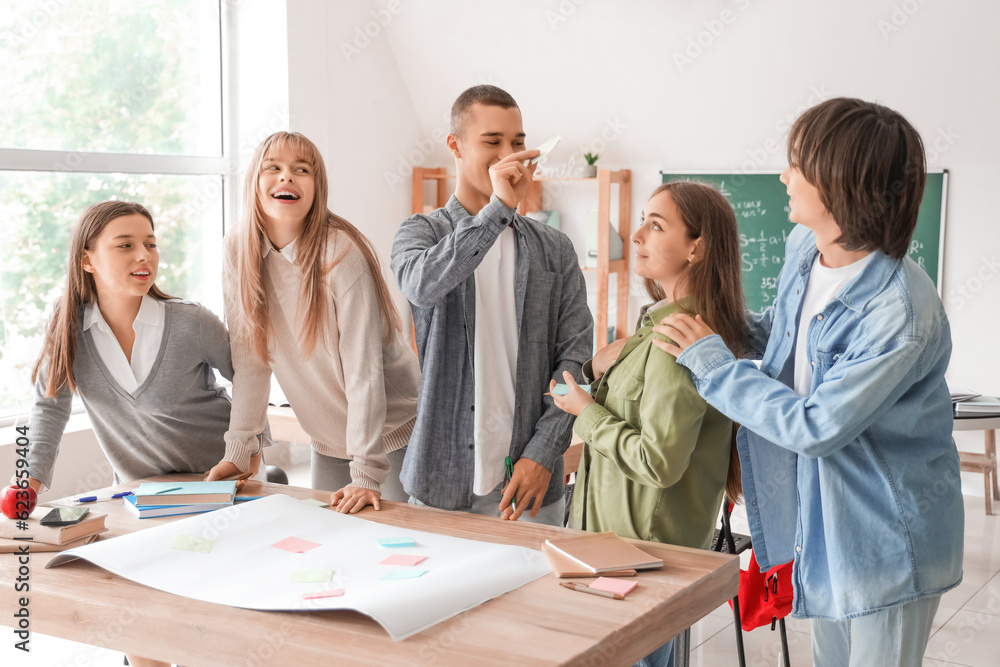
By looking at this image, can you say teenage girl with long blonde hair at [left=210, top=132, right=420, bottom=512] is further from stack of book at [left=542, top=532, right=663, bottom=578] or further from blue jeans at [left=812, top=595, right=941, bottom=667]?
blue jeans at [left=812, top=595, right=941, bottom=667]

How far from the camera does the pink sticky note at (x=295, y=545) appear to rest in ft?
4.57

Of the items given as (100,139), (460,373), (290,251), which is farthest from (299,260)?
(100,139)

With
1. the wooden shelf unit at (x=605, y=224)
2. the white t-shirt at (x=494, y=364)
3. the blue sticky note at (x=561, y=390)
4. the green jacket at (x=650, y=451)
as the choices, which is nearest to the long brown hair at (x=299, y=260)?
the white t-shirt at (x=494, y=364)

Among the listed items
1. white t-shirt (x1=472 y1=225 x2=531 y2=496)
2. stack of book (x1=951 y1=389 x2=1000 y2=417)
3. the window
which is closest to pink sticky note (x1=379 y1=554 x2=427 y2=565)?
white t-shirt (x1=472 y1=225 x2=531 y2=496)

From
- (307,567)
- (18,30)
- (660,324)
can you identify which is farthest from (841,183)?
(18,30)

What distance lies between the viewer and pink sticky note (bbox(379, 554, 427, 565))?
133 centimetres

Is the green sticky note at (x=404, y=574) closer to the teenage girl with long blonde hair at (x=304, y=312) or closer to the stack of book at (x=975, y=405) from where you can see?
the teenage girl with long blonde hair at (x=304, y=312)

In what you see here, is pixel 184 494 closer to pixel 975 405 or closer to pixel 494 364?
pixel 494 364

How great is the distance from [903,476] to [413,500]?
0.97m

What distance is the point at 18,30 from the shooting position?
3.84 meters

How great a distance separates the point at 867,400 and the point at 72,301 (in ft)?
5.28

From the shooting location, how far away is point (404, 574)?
128 centimetres

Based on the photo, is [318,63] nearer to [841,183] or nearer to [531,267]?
[531,267]

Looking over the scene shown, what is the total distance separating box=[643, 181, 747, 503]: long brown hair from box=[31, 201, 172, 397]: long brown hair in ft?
3.93
